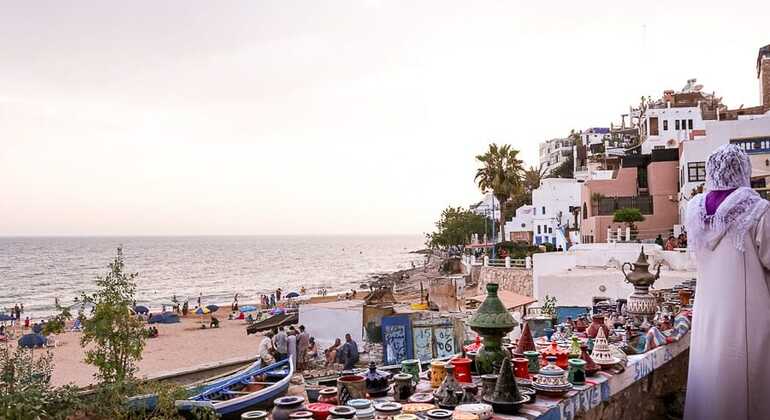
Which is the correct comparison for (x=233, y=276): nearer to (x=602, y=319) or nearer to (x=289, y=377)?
(x=289, y=377)

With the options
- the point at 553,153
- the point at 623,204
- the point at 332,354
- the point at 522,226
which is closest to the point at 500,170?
the point at 623,204

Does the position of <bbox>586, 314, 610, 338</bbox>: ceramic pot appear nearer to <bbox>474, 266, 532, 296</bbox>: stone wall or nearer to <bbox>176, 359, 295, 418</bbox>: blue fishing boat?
<bbox>176, 359, 295, 418</bbox>: blue fishing boat

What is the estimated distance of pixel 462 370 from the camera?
183 inches

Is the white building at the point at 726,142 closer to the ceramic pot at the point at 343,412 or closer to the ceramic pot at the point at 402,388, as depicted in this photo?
the ceramic pot at the point at 402,388

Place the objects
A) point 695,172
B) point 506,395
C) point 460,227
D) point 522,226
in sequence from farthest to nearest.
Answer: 1. point 460,227
2. point 522,226
3. point 695,172
4. point 506,395

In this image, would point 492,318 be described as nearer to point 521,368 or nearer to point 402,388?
point 521,368

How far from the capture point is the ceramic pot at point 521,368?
484 centimetres

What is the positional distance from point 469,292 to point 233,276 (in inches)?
2641

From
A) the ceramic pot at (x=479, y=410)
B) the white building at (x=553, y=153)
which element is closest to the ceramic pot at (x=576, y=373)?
the ceramic pot at (x=479, y=410)

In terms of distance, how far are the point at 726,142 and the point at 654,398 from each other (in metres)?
27.0

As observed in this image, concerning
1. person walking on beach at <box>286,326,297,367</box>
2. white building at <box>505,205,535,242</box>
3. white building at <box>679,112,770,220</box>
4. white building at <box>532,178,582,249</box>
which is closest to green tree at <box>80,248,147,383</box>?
person walking on beach at <box>286,326,297,367</box>

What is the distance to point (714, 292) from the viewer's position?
504cm

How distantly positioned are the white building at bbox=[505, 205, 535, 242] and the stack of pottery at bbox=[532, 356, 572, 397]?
171 ft

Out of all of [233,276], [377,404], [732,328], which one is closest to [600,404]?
[732,328]
